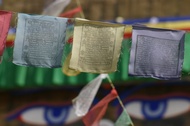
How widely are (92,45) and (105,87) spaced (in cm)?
194

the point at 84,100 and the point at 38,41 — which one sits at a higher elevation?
the point at 38,41

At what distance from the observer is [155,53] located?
211 inches

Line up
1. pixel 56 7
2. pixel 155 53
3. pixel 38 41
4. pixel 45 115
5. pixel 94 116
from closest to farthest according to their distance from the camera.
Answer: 1. pixel 38 41
2. pixel 155 53
3. pixel 94 116
4. pixel 56 7
5. pixel 45 115

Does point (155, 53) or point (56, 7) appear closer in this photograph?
point (155, 53)

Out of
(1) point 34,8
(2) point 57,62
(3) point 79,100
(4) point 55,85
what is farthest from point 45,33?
(1) point 34,8

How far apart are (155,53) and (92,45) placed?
0.66 meters

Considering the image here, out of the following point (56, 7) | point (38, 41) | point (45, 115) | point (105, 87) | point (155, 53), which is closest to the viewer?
point (38, 41)

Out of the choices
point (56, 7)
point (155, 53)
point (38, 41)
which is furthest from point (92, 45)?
point (56, 7)

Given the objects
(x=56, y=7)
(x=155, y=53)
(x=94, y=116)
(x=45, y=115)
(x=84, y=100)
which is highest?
(x=56, y=7)

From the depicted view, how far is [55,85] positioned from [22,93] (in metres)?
0.65

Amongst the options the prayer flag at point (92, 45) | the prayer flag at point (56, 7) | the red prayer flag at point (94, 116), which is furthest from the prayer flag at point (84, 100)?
the prayer flag at point (56, 7)

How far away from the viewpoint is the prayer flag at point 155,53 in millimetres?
5352

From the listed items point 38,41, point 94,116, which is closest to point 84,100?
point 94,116

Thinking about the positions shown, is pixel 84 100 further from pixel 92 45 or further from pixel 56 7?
pixel 56 7
